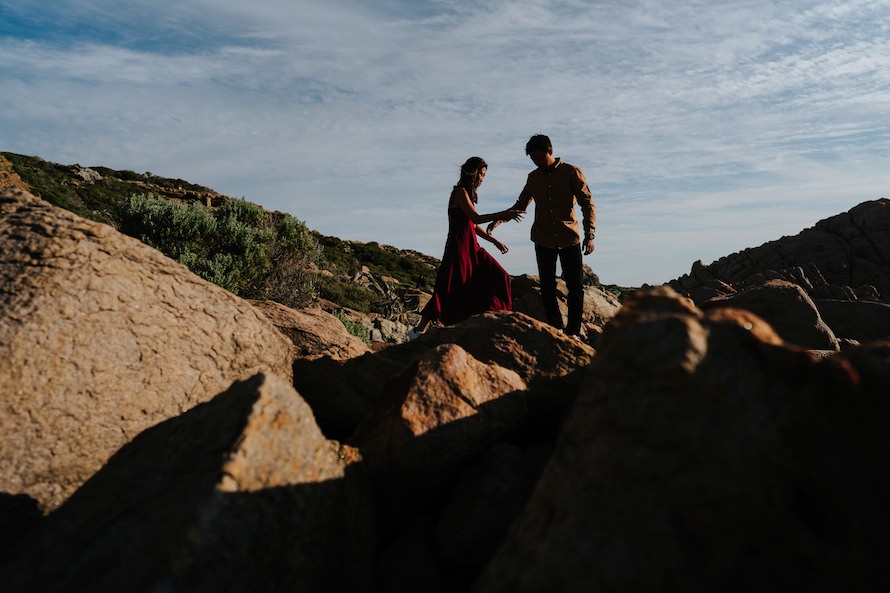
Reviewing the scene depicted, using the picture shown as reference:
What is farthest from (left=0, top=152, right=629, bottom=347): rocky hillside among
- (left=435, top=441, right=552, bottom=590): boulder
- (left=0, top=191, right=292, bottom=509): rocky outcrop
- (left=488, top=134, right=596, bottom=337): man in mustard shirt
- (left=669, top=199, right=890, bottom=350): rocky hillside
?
(left=669, top=199, right=890, bottom=350): rocky hillside

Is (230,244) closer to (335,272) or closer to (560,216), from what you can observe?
(560,216)

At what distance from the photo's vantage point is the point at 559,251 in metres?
8.84

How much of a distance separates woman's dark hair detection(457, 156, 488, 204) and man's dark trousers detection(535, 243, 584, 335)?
134 centimetres

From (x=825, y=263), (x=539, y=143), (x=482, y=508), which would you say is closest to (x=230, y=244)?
(x=539, y=143)

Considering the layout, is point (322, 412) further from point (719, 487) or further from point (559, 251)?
point (559, 251)

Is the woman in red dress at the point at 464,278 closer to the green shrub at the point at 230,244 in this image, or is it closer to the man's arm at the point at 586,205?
the man's arm at the point at 586,205

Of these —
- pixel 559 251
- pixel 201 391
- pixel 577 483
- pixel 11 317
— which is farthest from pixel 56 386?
pixel 559 251

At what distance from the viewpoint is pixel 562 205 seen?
862cm

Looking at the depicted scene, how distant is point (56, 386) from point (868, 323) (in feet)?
47.1

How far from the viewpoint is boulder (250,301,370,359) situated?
256 inches

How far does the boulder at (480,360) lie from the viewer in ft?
14.1

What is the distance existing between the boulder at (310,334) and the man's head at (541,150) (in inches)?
143

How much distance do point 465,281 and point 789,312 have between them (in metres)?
4.62

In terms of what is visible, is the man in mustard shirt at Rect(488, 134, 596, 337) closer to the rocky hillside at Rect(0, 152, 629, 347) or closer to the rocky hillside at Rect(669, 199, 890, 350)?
the rocky hillside at Rect(0, 152, 629, 347)
